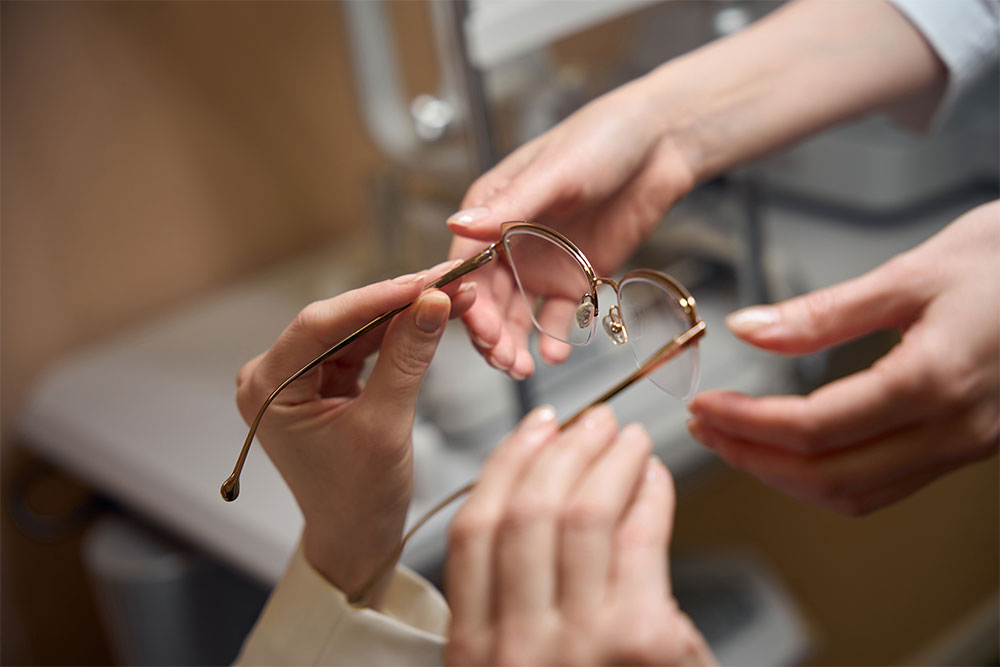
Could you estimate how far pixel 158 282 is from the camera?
1.13 meters

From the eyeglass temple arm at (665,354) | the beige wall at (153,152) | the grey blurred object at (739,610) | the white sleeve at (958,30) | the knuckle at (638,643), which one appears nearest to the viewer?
the knuckle at (638,643)

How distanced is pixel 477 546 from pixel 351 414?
73mm

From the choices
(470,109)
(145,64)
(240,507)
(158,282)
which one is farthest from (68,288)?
(470,109)

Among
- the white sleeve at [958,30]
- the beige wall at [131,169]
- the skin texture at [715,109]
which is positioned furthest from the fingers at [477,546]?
the beige wall at [131,169]

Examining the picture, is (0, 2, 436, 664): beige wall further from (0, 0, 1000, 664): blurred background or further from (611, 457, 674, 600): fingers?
(611, 457, 674, 600): fingers

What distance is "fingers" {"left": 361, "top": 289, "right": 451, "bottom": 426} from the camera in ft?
1.11

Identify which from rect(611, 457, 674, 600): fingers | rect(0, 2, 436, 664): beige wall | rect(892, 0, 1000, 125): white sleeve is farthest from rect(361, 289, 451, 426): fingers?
rect(0, 2, 436, 664): beige wall

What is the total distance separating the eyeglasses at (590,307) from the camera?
41 cm

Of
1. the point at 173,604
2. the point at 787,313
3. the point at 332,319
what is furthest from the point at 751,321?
the point at 173,604

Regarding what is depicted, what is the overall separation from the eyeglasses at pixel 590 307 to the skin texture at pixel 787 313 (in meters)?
0.01

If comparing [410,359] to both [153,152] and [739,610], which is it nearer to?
[153,152]

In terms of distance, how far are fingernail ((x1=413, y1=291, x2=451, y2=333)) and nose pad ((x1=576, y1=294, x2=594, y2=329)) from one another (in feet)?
0.30

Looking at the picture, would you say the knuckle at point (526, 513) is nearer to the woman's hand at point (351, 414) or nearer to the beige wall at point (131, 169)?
the woman's hand at point (351, 414)

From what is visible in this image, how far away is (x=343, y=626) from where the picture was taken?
0.40 m
